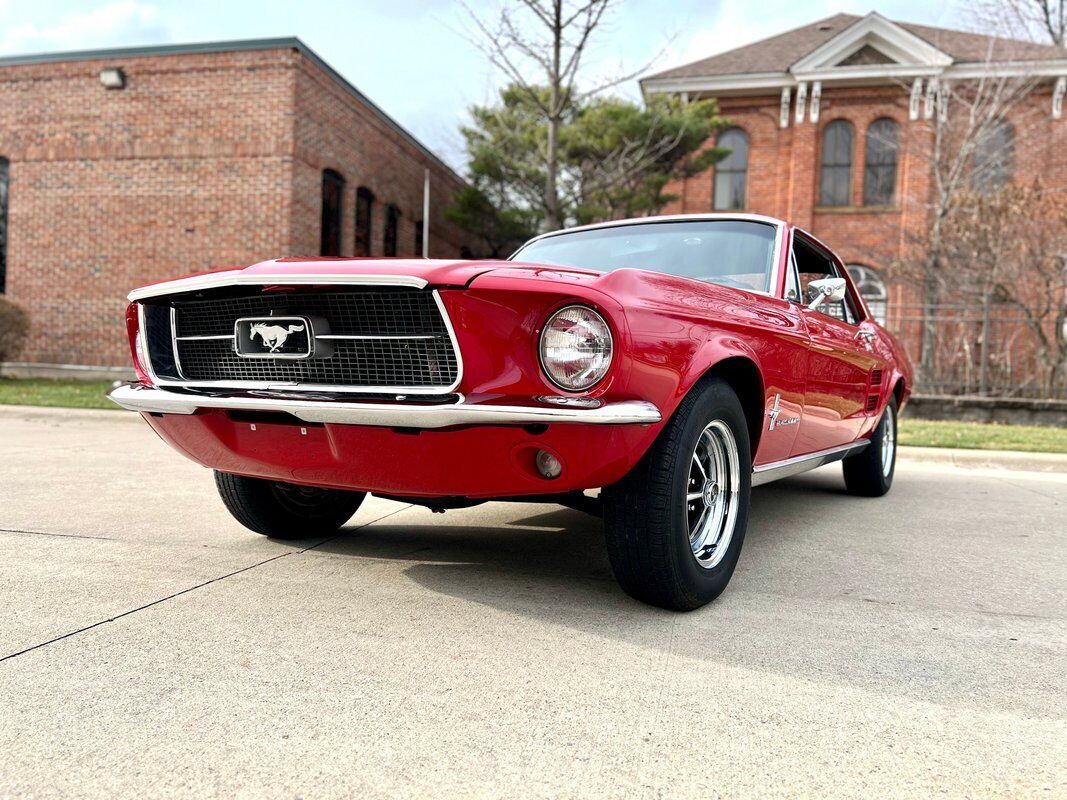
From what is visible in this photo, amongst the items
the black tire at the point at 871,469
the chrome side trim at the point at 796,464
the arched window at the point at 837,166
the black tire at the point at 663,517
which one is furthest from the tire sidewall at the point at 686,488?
the arched window at the point at 837,166

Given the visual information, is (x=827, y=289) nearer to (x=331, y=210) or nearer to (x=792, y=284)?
(x=792, y=284)

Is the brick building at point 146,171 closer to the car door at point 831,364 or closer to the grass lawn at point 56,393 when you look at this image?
the grass lawn at point 56,393

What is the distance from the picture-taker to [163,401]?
3.04 meters

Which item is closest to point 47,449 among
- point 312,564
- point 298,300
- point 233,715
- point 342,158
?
point 312,564

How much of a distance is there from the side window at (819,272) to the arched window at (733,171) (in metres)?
18.9

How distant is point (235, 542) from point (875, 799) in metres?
2.91

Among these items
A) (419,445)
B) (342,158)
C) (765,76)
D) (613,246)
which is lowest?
(419,445)

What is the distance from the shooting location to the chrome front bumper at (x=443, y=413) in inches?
95.7

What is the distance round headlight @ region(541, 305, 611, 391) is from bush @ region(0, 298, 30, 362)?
14596mm

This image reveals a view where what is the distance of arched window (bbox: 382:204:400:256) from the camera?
1853 centimetres

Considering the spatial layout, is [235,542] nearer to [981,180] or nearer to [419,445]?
[419,445]

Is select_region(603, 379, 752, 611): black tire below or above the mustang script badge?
below

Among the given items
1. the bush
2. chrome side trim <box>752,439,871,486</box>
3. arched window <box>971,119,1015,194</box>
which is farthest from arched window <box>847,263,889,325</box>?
the bush

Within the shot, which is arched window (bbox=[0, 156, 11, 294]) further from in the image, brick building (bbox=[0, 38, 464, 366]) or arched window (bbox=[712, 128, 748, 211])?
arched window (bbox=[712, 128, 748, 211])
